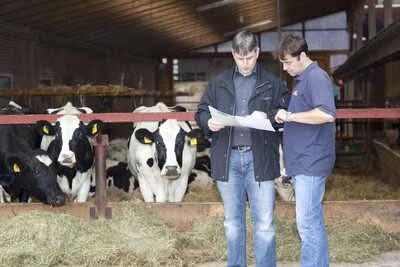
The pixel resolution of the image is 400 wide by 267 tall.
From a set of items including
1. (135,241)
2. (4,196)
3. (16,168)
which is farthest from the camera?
(4,196)

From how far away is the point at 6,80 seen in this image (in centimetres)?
1315

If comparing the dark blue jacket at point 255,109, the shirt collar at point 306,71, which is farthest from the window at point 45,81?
the shirt collar at point 306,71

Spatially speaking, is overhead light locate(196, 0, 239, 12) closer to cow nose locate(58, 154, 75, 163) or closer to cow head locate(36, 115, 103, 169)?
cow head locate(36, 115, 103, 169)

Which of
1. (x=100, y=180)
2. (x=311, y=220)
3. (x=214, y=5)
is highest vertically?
(x=214, y=5)

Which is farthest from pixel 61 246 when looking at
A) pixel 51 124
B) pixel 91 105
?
pixel 91 105

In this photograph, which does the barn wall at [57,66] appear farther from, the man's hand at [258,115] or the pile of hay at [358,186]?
the man's hand at [258,115]

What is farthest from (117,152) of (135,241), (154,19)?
(154,19)

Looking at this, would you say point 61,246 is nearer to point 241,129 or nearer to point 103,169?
point 103,169

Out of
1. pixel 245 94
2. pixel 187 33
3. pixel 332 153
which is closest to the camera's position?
pixel 332 153

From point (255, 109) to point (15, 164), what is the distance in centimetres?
326

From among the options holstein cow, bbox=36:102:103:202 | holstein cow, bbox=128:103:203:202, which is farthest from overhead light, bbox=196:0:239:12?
holstein cow, bbox=36:102:103:202

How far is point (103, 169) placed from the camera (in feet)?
20.1

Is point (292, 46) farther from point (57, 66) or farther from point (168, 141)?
point (57, 66)

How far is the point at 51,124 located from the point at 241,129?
3029 millimetres
